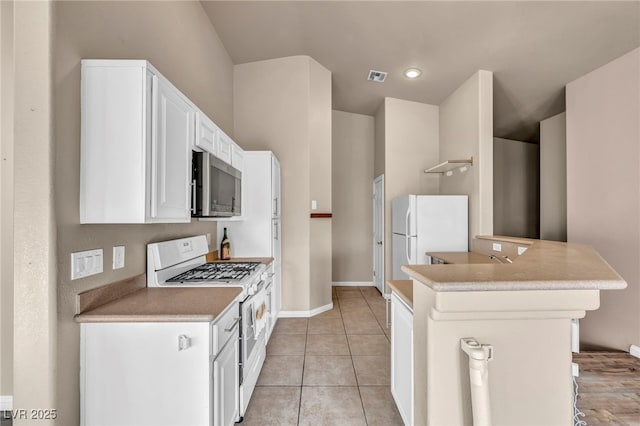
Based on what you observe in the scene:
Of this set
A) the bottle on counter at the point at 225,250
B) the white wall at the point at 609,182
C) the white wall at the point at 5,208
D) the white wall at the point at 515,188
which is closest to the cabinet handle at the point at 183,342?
the white wall at the point at 5,208

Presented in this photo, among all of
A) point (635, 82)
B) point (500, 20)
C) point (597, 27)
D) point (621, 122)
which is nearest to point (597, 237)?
point (621, 122)

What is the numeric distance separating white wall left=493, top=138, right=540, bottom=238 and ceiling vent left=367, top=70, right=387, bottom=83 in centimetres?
332

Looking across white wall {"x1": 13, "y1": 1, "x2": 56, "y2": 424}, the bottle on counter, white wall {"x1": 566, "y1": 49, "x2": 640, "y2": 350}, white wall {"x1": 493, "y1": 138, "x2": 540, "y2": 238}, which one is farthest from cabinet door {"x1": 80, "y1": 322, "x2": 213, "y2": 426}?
white wall {"x1": 493, "y1": 138, "x2": 540, "y2": 238}

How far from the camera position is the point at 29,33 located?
3.97ft

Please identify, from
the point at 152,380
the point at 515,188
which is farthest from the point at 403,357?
the point at 515,188

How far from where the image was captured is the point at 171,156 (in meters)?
1.60

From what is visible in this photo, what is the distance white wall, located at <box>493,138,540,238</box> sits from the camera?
6023mm

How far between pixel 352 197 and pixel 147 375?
462 centimetres

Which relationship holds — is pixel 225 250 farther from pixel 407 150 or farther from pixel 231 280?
pixel 407 150

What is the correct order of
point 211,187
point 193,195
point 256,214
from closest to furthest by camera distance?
point 193,195 → point 211,187 → point 256,214

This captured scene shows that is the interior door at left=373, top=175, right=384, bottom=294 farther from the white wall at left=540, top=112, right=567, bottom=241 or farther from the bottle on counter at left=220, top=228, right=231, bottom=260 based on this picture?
the bottle on counter at left=220, top=228, right=231, bottom=260

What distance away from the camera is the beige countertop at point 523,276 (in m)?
1.05

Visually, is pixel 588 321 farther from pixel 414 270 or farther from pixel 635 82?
pixel 414 270

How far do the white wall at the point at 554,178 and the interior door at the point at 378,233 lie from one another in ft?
8.20
